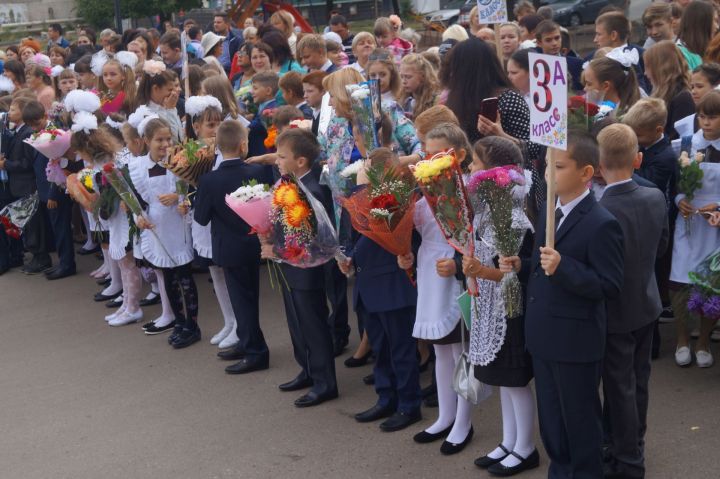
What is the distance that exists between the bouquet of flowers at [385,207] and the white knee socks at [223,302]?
272 centimetres

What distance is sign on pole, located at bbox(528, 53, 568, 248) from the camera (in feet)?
13.6

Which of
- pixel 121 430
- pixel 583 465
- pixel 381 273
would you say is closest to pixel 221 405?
pixel 121 430

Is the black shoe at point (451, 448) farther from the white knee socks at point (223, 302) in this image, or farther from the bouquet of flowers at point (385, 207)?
the white knee socks at point (223, 302)

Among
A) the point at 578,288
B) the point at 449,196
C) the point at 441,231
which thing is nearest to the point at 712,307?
the point at 441,231

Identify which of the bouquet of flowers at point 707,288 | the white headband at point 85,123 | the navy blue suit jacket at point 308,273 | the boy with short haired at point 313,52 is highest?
the boy with short haired at point 313,52

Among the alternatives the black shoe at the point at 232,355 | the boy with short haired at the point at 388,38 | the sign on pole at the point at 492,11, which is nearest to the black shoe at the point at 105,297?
the black shoe at the point at 232,355

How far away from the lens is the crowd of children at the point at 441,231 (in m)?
4.44

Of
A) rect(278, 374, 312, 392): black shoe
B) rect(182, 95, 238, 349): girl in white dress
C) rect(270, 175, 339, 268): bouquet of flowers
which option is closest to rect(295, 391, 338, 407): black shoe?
rect(278, 374, 312, 392): black shoe

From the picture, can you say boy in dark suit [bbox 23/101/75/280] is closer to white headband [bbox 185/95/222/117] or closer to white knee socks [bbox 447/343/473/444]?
white headband [bbox 185/95/222/117]

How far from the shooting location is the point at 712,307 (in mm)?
5785

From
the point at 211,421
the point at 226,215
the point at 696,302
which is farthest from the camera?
the point at 226,215

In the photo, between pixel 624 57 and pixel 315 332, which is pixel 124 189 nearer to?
pixel 315 332

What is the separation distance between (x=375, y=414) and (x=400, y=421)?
234 mm

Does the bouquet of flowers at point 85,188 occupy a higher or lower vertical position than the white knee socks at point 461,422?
higher
